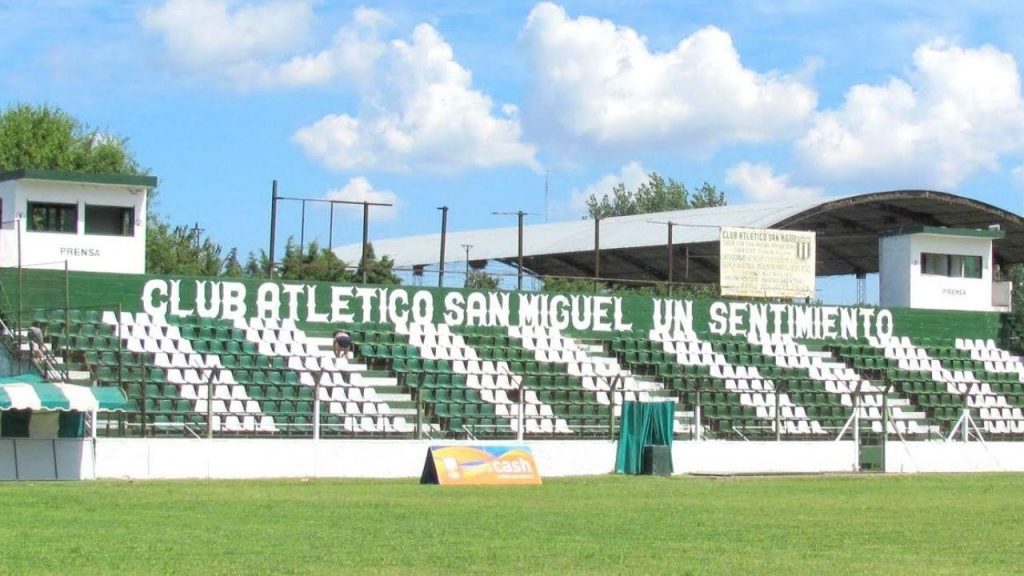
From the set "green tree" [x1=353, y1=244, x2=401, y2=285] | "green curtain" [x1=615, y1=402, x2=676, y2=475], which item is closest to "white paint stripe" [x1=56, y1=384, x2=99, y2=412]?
"green curtain" [x1=615, y1=402, x2=676, y2=475]

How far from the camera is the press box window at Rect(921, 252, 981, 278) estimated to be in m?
53.0

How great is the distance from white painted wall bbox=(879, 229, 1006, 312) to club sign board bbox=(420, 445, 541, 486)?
24878 mm

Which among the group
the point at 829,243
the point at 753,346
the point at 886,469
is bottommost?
the point at 886,469

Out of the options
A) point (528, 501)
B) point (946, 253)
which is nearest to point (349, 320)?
point (528, 501)

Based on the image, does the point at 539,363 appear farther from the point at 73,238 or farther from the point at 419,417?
the point at 73,238

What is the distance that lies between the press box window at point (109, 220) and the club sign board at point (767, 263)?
18.1m

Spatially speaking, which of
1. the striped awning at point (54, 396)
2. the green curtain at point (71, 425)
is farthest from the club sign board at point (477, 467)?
the green curtain at point (71, 425)

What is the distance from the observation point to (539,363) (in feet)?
136

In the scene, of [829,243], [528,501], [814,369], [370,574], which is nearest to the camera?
[370,574]

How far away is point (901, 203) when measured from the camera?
54.9 m

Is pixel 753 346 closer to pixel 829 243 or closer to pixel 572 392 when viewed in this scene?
pixel 572 392

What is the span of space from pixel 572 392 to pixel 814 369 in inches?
366

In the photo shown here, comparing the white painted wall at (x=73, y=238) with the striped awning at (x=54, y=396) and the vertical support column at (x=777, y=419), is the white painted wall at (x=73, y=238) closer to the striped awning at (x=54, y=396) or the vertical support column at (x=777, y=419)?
the striped awning at (x=54, y=396)

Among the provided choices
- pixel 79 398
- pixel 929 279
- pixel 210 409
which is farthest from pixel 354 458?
pixel 929 279
